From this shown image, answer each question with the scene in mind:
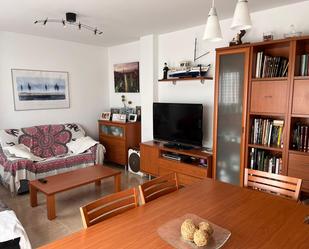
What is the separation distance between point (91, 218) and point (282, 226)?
40.1 inches

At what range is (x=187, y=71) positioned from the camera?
3.61 metres

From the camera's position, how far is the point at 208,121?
363cm

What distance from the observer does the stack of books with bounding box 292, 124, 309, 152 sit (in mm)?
2471

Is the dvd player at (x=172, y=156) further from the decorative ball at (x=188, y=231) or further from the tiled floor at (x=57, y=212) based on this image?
the decorative ball at (x=188, y=231)

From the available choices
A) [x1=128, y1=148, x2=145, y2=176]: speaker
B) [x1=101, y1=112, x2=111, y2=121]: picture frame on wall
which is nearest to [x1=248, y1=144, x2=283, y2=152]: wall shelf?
[x1=128, y1=148, x2=145, y2=176]: speaker

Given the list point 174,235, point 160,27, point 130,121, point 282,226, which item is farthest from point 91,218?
point 130,121

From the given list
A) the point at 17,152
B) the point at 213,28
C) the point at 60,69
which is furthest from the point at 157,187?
the point at 60,69

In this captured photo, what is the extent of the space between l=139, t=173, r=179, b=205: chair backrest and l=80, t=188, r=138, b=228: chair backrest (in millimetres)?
103

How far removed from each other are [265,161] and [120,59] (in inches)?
138

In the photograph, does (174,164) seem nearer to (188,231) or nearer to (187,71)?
(187,71)

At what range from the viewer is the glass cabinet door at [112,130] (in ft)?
15.0

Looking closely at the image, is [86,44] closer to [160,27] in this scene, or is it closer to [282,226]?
[160,27]

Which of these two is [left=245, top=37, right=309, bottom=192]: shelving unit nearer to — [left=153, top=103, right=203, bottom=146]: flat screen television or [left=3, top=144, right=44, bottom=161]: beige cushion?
[left=153, top=103, right=203, bottom=146]: flat screen television

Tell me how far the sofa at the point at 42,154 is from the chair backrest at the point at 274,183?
2884 millimetres
